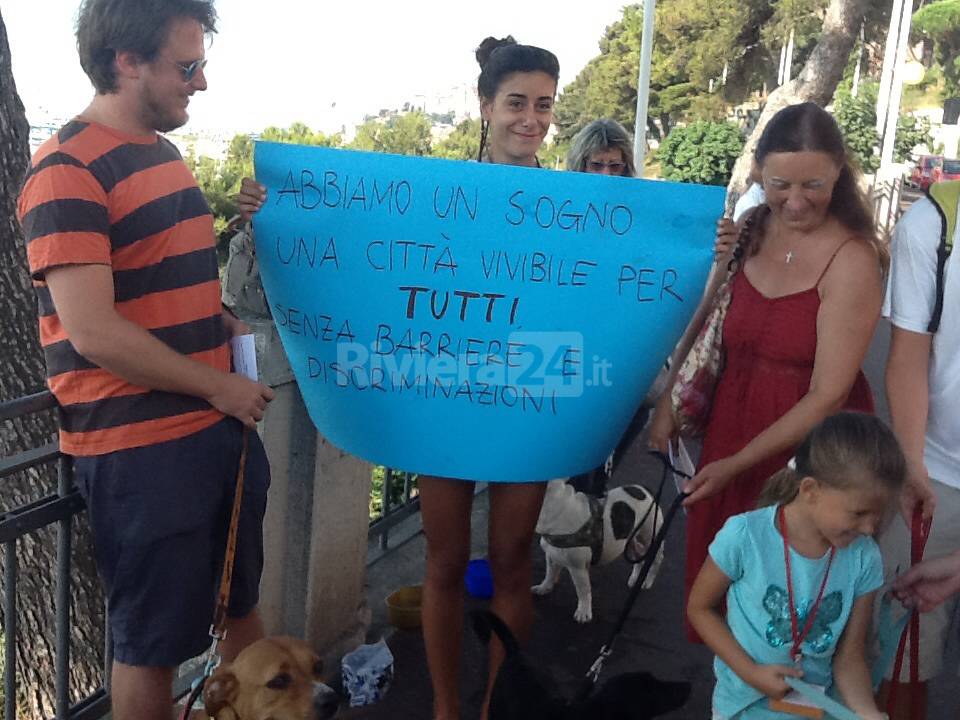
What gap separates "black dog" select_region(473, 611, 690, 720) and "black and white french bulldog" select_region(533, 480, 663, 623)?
5.51 ft

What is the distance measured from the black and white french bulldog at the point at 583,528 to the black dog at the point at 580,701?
1.68 meters

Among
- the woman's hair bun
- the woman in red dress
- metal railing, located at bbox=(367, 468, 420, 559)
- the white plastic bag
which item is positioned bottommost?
the white plastic bag

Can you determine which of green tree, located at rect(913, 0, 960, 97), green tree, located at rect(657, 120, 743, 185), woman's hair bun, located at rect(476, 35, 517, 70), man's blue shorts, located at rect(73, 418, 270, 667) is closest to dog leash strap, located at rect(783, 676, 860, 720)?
man's blue shorts, located at rect(73, 418, 270, 667)

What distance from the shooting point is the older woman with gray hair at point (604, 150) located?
3.49 meters

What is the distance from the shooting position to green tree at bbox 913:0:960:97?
52.3 metres

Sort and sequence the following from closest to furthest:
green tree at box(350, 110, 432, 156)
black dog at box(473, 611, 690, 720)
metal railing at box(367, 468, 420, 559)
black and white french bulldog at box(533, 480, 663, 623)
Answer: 1. black dog at box(473, 611, 690, 720)
2. black and white french bulldog at box(533, 480, 663, 623)
3. metal railing at box(367, 468, 420, 559)
4. green tree at box(350, 110, 432, 156)

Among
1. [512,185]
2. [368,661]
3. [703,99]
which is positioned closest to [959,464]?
[512,185]

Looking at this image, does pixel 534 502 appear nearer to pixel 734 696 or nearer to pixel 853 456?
pixel 734 696

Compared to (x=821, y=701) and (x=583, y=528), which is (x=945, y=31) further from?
(x=821, y=701)

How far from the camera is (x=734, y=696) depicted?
233 cm

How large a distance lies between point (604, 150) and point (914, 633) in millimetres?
1840

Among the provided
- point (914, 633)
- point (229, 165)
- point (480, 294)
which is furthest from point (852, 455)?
point (229, 165)

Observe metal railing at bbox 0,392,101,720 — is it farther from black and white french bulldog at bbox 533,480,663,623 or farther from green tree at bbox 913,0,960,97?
green tree at bbox 913,0,960,97

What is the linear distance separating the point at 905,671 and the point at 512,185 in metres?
1.67
